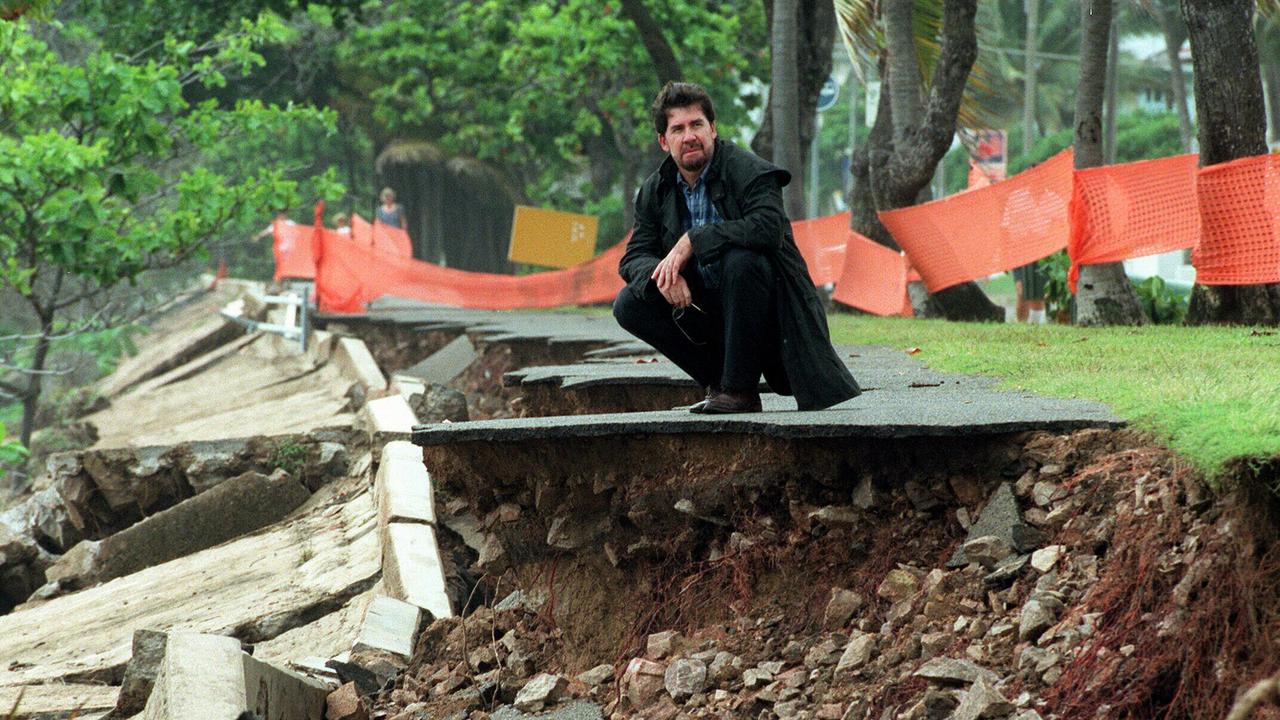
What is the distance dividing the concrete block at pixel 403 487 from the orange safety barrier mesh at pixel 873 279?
30.7 feet

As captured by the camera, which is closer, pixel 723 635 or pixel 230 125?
pixel 723 635

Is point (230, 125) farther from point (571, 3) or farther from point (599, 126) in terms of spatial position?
point (599, 126)

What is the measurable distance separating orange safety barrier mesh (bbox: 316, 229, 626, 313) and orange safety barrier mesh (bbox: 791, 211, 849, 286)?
2.47 metres

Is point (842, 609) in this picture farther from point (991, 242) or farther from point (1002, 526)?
point (991, 242)

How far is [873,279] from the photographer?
17.4 m

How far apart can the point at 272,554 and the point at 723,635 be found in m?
3.55

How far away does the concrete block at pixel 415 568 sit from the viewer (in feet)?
20.3

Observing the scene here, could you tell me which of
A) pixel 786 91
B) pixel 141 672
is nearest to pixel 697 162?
pixel 141 672

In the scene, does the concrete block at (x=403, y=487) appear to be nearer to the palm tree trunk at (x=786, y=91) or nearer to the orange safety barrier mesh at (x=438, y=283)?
the palm tree trunk at (x=786, y=91)

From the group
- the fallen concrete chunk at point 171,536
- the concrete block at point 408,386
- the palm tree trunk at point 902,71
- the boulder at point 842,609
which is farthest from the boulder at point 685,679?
the palm tree trunk at point 902,71

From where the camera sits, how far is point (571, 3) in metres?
24.0

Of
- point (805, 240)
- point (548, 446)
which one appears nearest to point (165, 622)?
point (548, 446)

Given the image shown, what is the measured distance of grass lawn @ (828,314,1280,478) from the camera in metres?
4.21

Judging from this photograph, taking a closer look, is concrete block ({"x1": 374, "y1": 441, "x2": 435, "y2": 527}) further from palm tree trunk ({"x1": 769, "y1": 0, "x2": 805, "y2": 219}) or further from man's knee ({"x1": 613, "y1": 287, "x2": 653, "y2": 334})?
palm tree trunk ({"x1": 769, "y1": 0, "x2": 805, "y2": 219})
